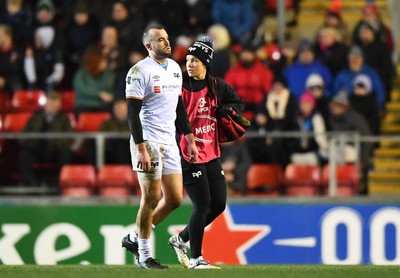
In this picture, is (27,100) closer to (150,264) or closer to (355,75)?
(355,75)

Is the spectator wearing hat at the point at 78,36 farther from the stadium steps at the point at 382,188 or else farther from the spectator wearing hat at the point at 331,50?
the stadium steps at the point at 382,188

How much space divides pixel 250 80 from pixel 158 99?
22.8 feet

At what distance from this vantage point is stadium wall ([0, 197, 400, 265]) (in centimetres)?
1680

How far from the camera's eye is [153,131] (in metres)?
12.8

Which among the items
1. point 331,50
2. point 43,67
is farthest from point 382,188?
point 43,67

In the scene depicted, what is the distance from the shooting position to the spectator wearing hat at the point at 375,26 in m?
20.7

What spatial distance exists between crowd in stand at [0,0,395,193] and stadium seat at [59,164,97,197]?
31cm

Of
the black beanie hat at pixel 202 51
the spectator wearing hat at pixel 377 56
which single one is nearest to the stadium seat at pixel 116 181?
the spectator wearing hat at pixel 377 56

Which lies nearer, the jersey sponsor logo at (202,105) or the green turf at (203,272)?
the green turf at (203,272)

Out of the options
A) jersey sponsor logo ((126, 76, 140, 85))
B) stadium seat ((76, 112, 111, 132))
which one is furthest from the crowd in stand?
jersey sponsor logo ((126, 76, 140, 85))

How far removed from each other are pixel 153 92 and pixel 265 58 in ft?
26.5

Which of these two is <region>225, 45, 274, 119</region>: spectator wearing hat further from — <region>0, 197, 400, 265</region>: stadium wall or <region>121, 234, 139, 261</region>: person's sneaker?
<region>121, 234, 139, 261</region>: person's sneaker

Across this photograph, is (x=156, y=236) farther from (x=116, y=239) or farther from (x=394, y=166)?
(x=394, y=166)

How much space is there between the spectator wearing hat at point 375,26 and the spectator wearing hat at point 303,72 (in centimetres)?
92
